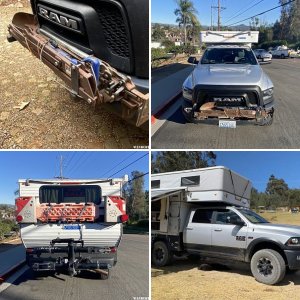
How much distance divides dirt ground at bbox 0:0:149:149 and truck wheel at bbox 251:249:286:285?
2.29 metres

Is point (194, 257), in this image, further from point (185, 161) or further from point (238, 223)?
point (185, 161)

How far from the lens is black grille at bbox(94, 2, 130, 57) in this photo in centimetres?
399

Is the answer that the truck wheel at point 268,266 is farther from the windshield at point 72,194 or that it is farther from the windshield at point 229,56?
the windshield at point 229,56

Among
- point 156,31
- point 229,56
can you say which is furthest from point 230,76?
point 156,31

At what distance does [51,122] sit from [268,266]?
3367 millimetres

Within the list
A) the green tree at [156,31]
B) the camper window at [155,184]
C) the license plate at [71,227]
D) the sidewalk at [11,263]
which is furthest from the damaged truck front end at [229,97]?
the sidewalk at [11,263]

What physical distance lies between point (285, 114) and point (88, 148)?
16.4 feet

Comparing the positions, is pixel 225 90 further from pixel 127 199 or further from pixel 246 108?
pixel 127 199

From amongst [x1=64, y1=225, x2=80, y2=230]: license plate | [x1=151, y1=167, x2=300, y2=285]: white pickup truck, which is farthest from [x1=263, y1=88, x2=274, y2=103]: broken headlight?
[x1=64, y1=225, x2=80, y2=230]: license plate

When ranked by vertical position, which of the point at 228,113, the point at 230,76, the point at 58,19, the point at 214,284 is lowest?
the point at 214,284

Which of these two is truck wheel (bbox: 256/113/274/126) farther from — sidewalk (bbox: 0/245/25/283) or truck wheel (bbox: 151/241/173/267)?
sidewalk (bbox: 0/245/25/283)

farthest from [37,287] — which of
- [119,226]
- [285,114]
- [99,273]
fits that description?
[285,114]

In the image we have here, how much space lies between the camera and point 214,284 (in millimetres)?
4758

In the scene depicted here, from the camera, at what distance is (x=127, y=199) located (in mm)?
4730
